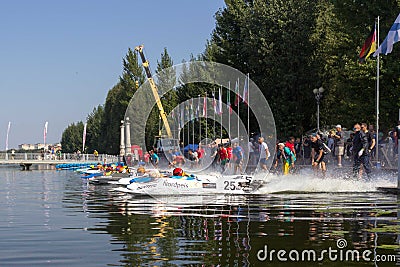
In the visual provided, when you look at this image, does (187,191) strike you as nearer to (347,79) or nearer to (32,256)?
(32,256)

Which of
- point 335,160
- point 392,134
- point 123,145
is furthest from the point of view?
point 123,145

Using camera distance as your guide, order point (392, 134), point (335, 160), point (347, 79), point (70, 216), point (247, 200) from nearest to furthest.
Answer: point (70, 216), point (247, 200), point (392, 134), point (335, 160), point (347, 79)

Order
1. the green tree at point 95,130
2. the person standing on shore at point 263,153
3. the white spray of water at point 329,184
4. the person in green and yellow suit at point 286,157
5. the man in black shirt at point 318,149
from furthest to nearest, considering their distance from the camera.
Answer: the green tree at point 95,130, the person standing on shore at point 263,153, the person in green and yellow suit at point 286,157, the man in black shirt at point 318,149, the white spray of water at point 329,184

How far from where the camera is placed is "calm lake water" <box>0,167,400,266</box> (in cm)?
1040

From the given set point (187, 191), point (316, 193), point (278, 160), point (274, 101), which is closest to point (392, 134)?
point (278, 160)

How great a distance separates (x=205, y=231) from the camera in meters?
13.3

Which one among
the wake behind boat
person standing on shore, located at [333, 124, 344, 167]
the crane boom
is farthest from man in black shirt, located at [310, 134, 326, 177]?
the crane boom

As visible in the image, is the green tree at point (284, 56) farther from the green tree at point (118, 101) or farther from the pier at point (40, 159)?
the pier at point (40, 159)

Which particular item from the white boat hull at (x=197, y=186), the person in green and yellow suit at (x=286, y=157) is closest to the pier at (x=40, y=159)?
the person in green and yellow suit at (x=286, y=157)

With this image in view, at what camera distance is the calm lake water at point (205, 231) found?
1040 centimetres

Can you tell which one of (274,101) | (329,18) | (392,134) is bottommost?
(392,134)

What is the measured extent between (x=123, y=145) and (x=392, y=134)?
4151 cm

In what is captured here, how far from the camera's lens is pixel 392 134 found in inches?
1112

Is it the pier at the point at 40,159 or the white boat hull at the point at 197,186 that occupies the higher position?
the pier at the point at 40,159
